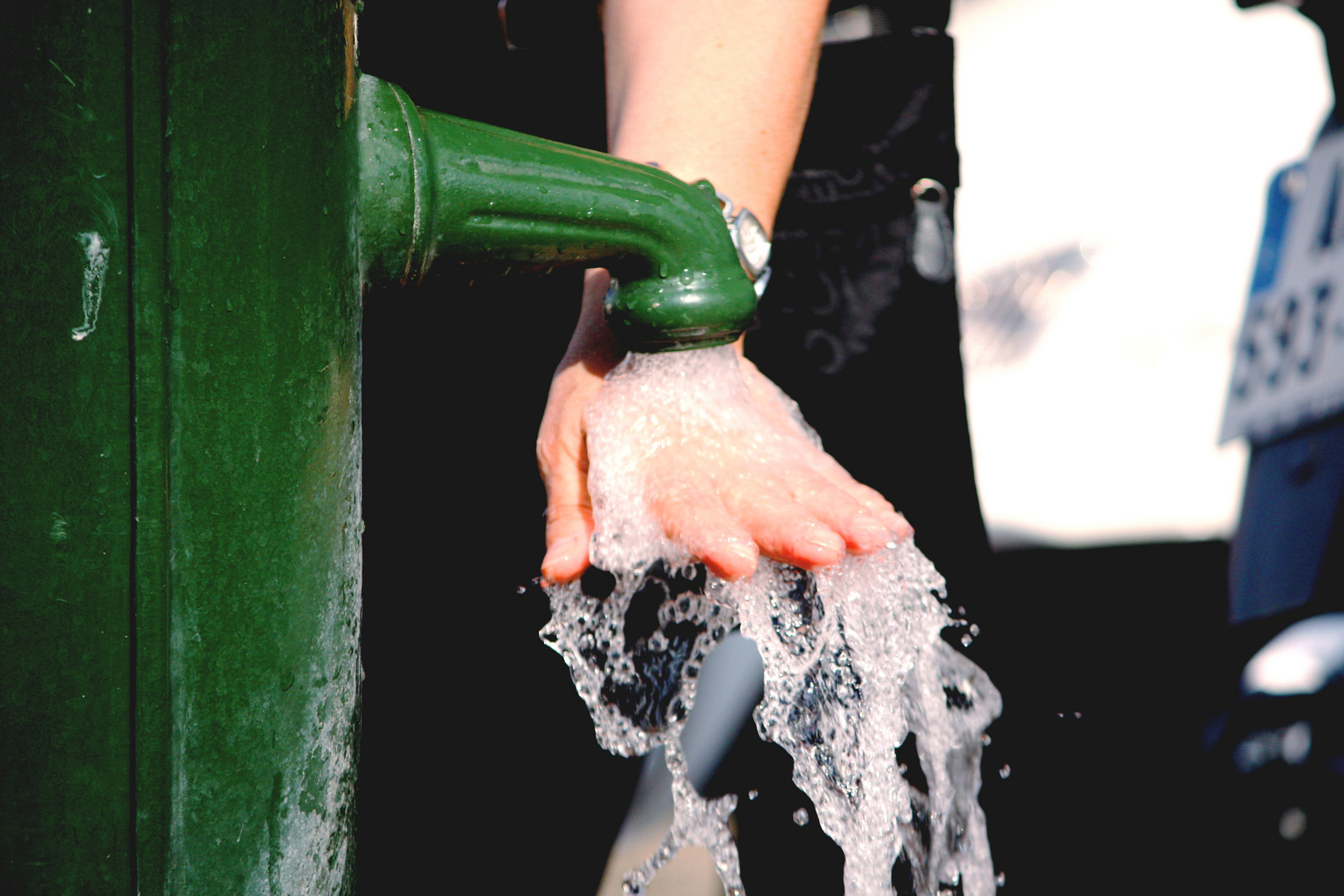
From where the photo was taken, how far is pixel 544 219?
3.19 ft

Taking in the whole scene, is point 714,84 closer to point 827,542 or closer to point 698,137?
point 698,137

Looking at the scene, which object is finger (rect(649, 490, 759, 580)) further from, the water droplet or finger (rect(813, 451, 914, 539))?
the water droplet

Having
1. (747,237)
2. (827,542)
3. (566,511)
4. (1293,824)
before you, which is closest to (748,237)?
(747,237)

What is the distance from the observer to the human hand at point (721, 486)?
1056mm

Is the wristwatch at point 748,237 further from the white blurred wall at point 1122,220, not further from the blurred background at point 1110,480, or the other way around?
the white blurred wall at point 1122,220

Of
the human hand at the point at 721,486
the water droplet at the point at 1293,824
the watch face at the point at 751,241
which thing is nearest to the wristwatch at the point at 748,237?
the watch face at the point at 751,241

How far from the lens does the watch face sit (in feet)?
4.67

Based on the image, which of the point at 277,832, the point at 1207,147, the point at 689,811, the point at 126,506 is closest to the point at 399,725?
the point at 689,811

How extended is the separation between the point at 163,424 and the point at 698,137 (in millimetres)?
857

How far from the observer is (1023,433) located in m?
2.14

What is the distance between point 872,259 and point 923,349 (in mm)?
168

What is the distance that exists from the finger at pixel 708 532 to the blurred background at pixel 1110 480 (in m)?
0.81

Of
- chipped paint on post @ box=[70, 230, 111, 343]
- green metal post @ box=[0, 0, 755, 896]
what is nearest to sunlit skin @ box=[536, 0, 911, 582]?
green metal post @ box=[0, 0, 755, 896]

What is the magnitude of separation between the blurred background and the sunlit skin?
1.54ft
